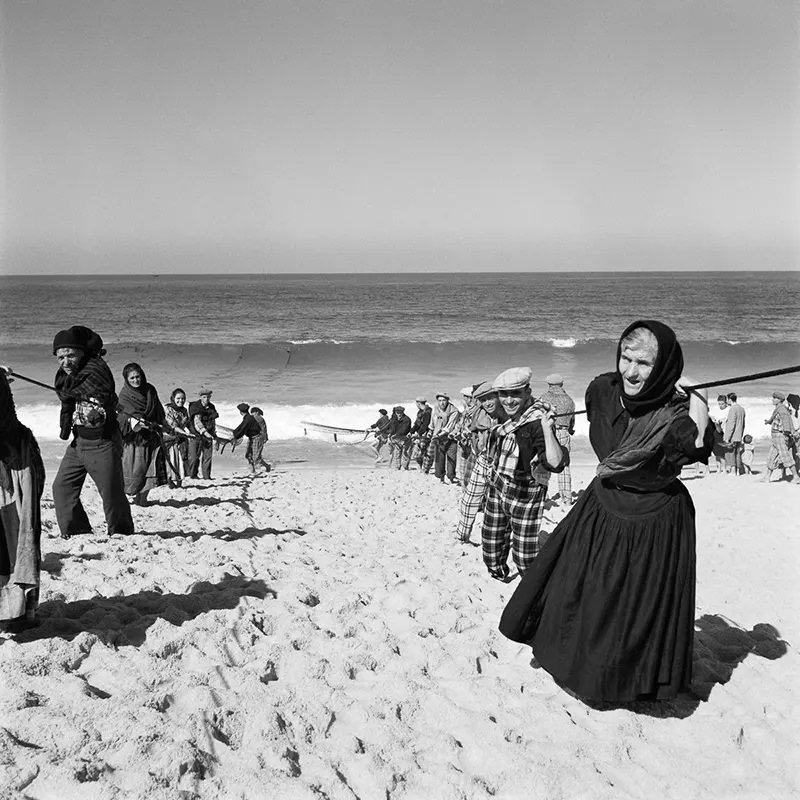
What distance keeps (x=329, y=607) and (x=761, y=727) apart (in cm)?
239

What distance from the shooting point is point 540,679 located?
4.05m

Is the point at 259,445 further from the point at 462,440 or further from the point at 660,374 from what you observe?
the point at 660,374

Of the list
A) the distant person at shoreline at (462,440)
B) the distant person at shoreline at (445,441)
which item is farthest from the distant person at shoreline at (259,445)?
the distant person at shoreline at (462,440)

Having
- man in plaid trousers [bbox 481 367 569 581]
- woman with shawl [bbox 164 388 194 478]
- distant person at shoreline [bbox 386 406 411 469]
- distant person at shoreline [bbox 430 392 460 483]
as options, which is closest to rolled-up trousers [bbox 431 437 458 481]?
distant person at shoreline [bbox 430 392 460 483]

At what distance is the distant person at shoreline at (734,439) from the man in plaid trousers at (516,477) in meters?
9.06

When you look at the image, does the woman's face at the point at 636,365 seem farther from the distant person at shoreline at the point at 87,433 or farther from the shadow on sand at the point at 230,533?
the shadow on sand at the point at 230,533

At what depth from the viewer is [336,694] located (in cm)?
370

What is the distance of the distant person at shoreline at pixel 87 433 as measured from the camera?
628cm

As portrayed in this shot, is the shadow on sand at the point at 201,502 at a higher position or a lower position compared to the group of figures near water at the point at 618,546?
lower

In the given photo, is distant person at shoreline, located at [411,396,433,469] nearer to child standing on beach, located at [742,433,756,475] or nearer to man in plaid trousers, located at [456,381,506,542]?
child standing on beach, located at [742,433,756,475]

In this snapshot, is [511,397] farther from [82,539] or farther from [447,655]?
[82,539]

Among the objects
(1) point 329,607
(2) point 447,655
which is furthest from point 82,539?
(2) point 447,655

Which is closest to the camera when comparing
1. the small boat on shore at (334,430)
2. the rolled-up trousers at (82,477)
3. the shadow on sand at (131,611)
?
the shadow on sand at (131,611)

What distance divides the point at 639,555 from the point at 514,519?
6.33 ft
